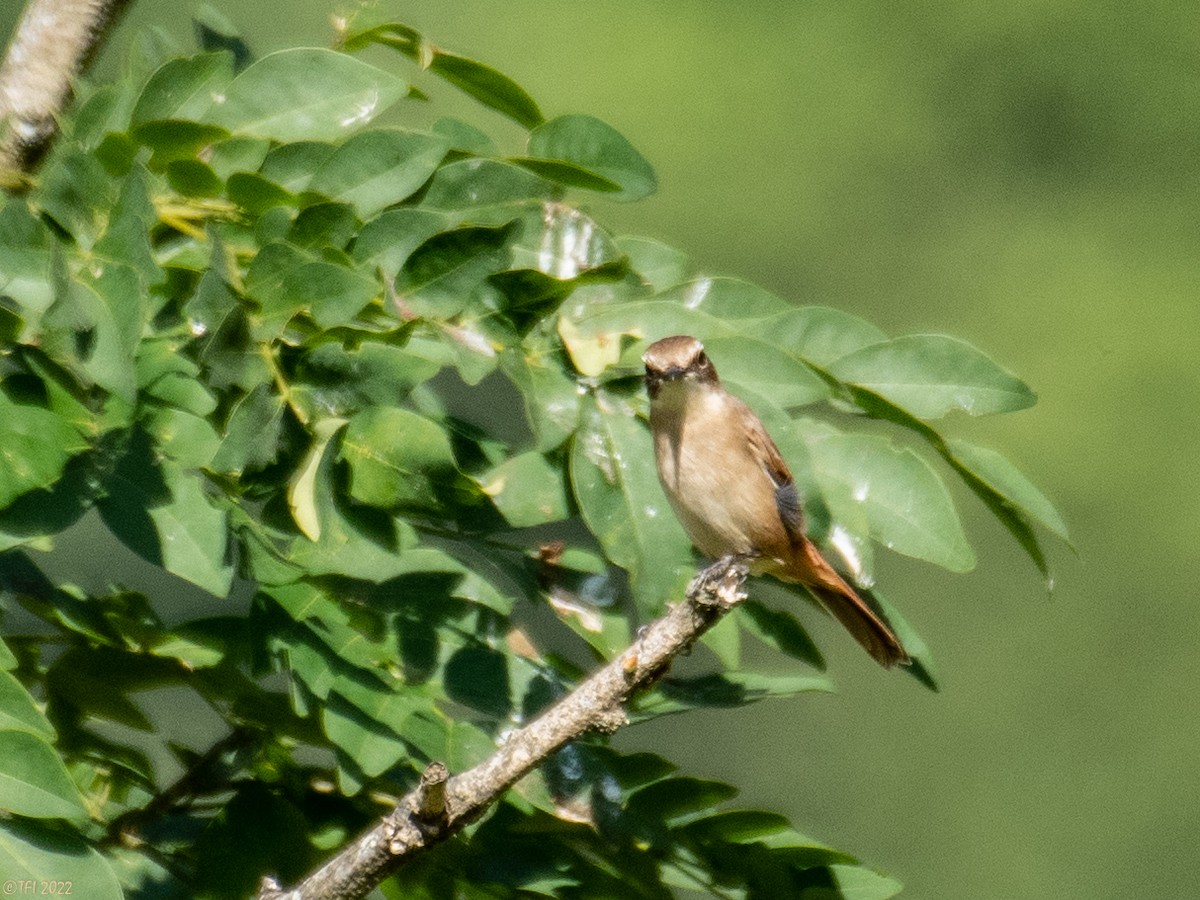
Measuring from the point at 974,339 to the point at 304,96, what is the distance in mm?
8832

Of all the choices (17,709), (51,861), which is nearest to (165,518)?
(17,709)

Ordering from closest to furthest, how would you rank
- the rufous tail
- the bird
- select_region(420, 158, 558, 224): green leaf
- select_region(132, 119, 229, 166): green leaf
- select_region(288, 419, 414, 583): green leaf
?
select_region(288, 419, 414, 583): green leaf, select_region(132, 119, 229, 166): green leaf, select_region(420, 158, 558, 224): green leaf, the bird, the rufous tail

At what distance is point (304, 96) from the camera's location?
7.22ft

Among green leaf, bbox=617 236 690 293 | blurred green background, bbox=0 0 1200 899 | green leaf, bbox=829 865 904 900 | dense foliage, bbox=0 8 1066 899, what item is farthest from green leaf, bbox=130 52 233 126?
blurred green background, bbox=0 0 1200 899

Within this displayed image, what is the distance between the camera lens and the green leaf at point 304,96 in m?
2.17

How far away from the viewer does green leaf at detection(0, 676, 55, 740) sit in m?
1.72

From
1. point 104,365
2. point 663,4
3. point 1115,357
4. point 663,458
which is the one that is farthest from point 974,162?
point 104,365

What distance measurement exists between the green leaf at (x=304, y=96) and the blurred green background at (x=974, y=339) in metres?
7.27

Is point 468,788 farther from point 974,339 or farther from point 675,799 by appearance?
point 974,339

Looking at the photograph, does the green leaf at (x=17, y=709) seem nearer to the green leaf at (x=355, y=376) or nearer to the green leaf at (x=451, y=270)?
the green leaf at (x=355, y=376)

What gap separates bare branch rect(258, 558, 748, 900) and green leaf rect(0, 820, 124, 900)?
0.64 ft

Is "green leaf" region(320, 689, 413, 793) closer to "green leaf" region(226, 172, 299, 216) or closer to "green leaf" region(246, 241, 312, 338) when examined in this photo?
"green leaf" region(246, 241, 312, 338)

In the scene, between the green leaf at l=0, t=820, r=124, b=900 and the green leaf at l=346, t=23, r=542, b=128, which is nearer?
the green leaf at l=0, t=820, r=124, b=900

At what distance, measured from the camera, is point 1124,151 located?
1224 centimetres
